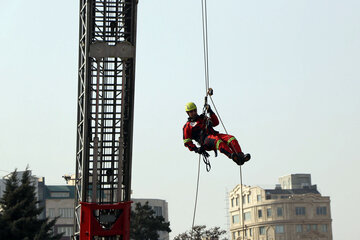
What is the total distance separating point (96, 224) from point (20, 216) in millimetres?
23986

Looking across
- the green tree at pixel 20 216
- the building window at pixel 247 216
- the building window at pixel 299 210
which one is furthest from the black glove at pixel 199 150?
the building window at pixel 247 216

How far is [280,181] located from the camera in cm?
14300

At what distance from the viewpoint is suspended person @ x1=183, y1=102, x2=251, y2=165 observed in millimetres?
18125

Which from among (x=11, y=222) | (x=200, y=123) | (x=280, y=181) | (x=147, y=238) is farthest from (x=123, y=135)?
(x=280, y=181)

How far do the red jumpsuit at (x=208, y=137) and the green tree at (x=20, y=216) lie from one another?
1087 inches

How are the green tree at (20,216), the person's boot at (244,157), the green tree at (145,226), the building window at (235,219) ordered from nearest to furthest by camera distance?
the person's boot at (244,157), the green tree at (20,216), the green tree at (145,226), the building window at (235,219)

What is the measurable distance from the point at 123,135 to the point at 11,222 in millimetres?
23375

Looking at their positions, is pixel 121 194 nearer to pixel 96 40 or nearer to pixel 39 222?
pixel 96 40

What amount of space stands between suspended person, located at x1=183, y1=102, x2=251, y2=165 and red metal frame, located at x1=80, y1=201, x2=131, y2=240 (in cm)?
592

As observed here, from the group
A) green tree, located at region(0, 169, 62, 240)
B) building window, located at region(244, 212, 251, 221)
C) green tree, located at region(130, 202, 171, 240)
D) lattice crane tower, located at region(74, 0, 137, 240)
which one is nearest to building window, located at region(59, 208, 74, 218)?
building window, located at region(244, 212, 251, 221)

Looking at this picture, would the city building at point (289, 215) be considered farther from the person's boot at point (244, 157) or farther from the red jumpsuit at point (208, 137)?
the person's boot at point (244, 157)

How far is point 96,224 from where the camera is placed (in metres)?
23.9

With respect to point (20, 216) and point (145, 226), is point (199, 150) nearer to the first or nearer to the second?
point (20, 216)

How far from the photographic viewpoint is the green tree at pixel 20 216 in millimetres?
44938
